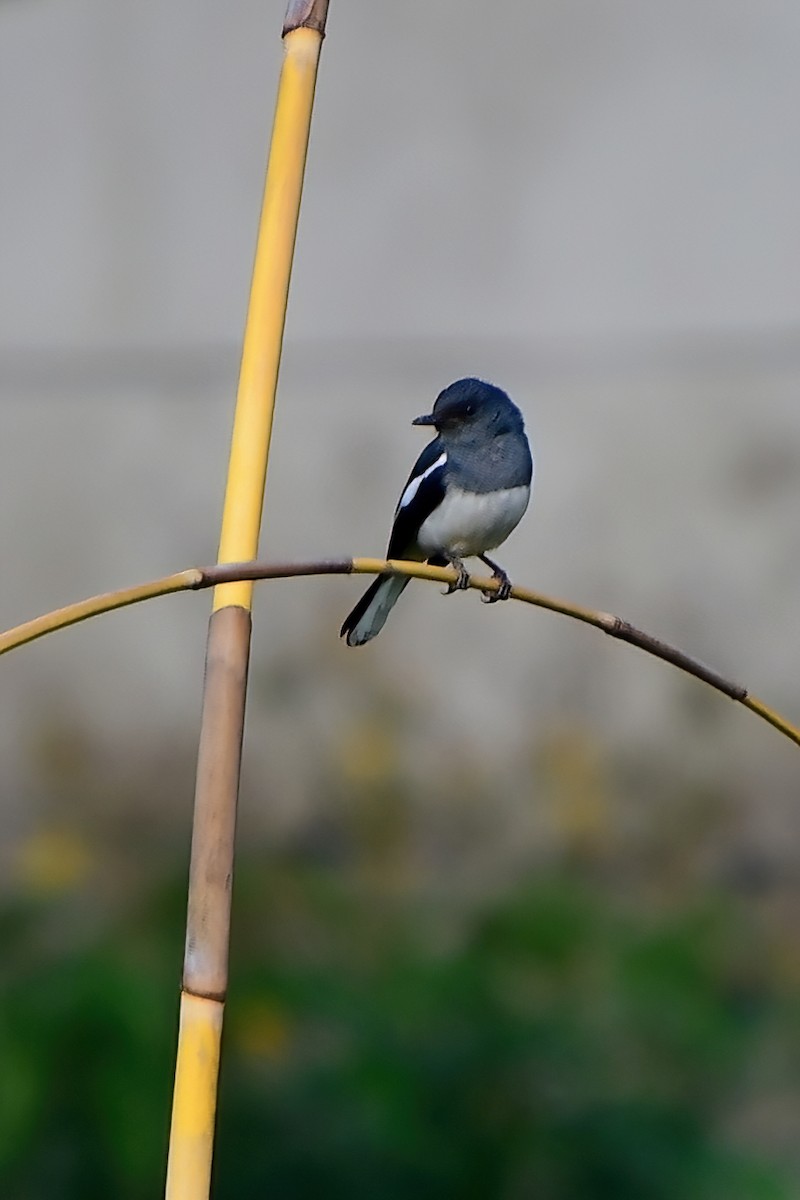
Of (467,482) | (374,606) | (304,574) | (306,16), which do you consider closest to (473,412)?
(467,482)

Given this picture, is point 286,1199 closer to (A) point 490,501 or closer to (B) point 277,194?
(A) point 490,501

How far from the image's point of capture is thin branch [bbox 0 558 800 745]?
2.12ft

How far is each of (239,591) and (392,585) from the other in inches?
25.9

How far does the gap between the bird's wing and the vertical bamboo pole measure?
2.40ft

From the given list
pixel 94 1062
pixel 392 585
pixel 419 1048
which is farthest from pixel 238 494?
pixel 419 1048

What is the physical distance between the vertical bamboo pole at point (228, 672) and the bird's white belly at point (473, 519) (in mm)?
693

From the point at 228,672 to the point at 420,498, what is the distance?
0.84 meters

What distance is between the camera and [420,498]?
1.53 meters

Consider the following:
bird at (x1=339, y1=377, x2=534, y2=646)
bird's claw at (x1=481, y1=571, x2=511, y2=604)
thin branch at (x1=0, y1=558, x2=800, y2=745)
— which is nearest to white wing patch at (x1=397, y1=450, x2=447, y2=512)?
bird at (x1=339, y1=377, x2=534, y2=646)

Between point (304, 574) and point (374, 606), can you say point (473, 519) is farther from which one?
point (304, 574)

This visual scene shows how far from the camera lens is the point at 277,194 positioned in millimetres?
777

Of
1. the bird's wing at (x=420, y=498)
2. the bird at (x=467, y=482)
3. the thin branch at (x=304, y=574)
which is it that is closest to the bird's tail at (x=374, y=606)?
the bird at (x=467, y=482)

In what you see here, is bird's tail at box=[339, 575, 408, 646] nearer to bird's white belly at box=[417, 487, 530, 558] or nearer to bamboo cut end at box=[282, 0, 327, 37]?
bird's white belly at box=[417, 487, 530, 558]

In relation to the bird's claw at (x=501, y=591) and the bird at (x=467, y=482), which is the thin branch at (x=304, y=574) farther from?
the bird at (x=467, y=482)
